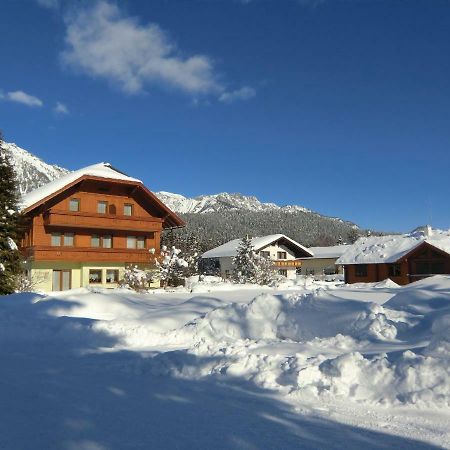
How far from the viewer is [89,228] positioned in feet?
112

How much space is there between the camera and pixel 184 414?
533 centimetres

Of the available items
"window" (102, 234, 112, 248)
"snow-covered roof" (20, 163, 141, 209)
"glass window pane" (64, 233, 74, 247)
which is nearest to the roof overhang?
"snow-covered roof" (20, 163, 141, 209)

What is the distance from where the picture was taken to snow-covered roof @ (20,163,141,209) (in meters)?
31.5

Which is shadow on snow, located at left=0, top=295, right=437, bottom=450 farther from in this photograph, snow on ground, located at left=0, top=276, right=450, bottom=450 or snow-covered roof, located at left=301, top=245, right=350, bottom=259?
snow-covered roof, located at left=301, top=245, right=350, bottom=259

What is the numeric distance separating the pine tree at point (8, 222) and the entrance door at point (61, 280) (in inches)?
328

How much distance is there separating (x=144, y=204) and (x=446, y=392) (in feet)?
110

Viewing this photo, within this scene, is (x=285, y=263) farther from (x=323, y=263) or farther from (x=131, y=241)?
(x=131, y=241)

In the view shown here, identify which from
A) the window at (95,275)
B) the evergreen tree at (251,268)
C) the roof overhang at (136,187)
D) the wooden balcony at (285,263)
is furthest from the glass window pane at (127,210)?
the wooden balcony at (285,263)

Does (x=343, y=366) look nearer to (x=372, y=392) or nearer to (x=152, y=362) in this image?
(x=372, y=392)

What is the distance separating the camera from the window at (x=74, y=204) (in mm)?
33797

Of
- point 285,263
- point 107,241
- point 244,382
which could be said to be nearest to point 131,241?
point 107,241

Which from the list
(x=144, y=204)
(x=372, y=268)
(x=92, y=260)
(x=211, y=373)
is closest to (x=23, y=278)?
(x=92, y=260)

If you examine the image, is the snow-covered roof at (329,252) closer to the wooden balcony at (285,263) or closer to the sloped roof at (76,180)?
the wooden balcony at (285,263)

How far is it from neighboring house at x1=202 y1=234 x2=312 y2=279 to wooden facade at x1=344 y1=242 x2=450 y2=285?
56.8 ft
